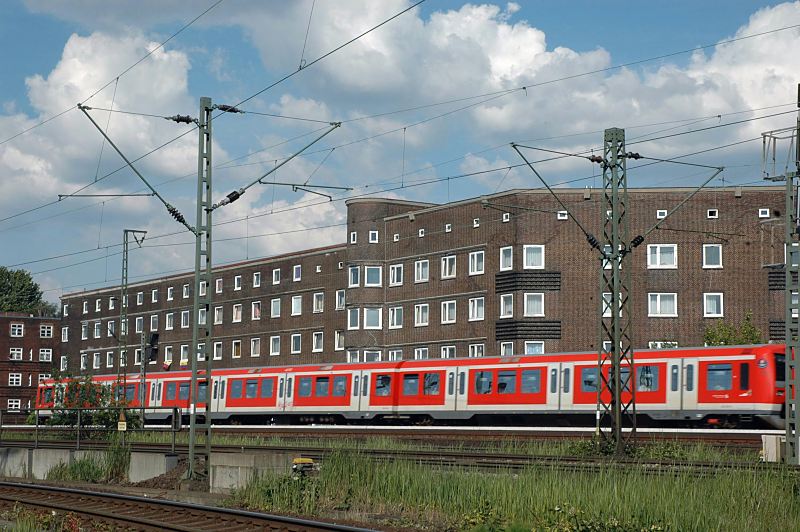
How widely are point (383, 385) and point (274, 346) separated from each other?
31.2 metres

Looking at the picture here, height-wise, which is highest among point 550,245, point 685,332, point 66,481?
point 550,245

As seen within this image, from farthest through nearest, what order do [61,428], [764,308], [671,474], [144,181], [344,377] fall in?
[764,308]
[344,377]
[61,428]
[144,181]
[671,474]

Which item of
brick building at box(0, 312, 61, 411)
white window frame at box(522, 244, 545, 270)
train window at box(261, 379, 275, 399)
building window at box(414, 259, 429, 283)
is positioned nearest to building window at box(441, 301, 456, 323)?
building window at box(414, 259, 429, 283)

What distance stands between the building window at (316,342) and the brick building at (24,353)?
39.9 metres

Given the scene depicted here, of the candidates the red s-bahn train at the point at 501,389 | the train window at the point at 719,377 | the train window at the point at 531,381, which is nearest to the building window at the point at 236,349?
the red s-bahn train at the point at 501,389

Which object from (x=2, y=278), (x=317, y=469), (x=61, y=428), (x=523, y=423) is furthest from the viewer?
(x=2, y=278)

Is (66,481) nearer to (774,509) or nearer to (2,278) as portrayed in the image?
(774,509)

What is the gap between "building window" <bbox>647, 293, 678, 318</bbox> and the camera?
57.6 m

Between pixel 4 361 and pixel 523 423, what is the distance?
243 ft

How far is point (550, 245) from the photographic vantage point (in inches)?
2315

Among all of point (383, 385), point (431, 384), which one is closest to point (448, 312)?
point (383, 385)

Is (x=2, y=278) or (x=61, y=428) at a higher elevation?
(x=2, y=278)

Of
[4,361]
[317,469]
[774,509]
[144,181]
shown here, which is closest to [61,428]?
[144,181]

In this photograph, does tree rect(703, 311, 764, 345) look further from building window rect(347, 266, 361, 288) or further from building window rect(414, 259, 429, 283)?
building window rect(347, 266, 361, 288)
